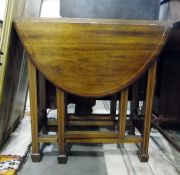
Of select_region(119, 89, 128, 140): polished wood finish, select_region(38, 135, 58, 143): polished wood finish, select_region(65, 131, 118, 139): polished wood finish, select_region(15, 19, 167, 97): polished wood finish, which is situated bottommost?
select_region(38, 135, 58, 143): polished wood finish

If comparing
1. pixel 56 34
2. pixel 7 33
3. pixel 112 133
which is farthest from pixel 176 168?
pixel 7 33

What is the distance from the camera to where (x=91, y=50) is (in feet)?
4.33

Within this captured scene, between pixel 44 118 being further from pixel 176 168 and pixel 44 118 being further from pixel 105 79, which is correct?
pixel 176 168

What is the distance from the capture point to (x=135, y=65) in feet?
4.45

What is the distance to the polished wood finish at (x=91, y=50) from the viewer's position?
4.24 ft

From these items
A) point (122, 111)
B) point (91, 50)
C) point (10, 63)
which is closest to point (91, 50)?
point (91, 50)

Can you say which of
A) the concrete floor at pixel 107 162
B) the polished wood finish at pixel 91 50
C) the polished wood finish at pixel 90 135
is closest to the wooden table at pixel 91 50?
the polished wood finish at pixel 91 50

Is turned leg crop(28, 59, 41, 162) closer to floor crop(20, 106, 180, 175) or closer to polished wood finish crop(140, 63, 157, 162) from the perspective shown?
floor crop(20, 106, 180, 175)

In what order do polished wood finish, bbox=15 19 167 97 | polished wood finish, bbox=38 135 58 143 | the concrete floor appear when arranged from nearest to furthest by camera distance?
polished wood finish, bbox=15 19 167 97
the concrete floor
polished wood finish, bbox=38 135 58 143

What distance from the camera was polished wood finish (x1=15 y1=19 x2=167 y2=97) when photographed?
1291mm

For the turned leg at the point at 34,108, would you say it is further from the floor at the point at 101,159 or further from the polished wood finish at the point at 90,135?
the polished wood finish at the point at 90,135

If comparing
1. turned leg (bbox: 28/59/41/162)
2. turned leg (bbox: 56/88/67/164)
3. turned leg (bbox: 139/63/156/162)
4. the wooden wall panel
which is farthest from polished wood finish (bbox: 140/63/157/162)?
the wooden wall panel

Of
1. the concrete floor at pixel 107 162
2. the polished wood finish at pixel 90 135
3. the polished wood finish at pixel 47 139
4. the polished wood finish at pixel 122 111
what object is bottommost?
the concrete floor at pixel 107 162

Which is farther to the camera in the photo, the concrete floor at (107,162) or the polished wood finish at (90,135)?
the polished wood finish at (90,135)
